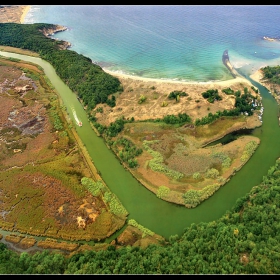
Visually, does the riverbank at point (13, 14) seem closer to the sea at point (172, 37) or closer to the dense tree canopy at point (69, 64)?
the sea at point (172, 37)

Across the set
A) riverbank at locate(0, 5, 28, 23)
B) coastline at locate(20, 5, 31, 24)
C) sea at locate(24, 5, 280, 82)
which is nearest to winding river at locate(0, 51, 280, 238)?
sea at locate(24, 5, 280, 82)

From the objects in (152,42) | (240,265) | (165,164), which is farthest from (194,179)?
(152,42)

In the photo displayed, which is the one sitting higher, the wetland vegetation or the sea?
the sea

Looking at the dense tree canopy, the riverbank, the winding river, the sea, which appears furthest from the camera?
the riverbank

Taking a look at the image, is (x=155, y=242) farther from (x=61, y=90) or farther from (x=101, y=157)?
(x=61, y=90)

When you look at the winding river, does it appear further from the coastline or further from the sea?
the coastline

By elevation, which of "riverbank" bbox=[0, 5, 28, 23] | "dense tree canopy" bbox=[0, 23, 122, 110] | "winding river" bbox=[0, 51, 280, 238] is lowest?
"winding river" bbox=[0, 51, 280, 238]
